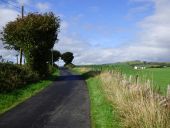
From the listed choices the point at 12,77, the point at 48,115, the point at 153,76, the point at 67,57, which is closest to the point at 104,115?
the point at 48,115

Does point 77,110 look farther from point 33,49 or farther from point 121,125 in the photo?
point 33,49

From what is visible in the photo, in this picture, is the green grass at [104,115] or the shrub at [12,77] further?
the shrub at [12,77]

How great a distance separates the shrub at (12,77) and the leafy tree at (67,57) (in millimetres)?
134755

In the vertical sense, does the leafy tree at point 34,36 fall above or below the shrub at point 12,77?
above

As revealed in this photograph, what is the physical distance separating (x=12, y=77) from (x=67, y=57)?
144m

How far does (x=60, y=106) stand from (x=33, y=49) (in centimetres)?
2594

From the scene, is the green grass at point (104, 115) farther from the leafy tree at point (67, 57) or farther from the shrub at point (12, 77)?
the leafy tree at point (67, 57)

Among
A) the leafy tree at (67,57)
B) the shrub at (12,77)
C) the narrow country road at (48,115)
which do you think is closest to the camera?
the narrow country road at (48,115)

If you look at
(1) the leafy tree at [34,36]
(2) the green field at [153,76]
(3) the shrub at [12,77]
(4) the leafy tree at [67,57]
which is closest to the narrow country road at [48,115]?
(2) the green field at [153,76]

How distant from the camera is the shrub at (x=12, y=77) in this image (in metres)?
29.6

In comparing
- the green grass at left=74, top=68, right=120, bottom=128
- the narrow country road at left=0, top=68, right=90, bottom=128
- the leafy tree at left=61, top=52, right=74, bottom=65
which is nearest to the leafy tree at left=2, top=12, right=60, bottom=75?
the narrow country road at left=0, top=68, right=90, bottom=128

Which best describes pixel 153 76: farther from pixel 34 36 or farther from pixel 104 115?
pixel 104 115

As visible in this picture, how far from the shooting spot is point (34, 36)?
4641 cm

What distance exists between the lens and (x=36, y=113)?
60.1 feet
